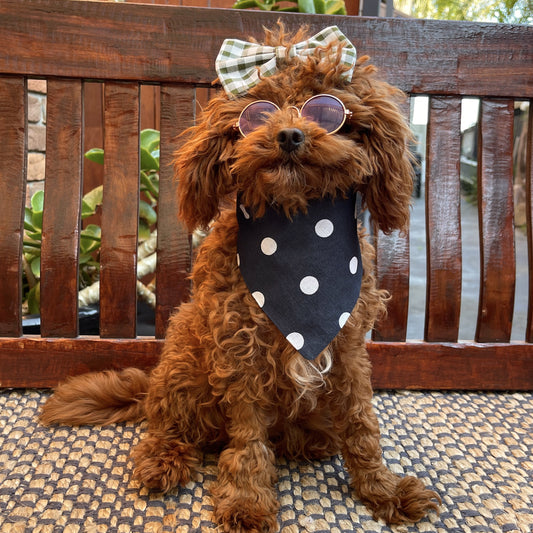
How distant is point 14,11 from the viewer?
1741 millimetres

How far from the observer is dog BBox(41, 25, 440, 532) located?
115 centimetres

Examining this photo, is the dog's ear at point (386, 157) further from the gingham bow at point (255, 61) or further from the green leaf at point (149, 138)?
the green leaf at point (149, 138)

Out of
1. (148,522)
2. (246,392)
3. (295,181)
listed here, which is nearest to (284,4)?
(295,181)

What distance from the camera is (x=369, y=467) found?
1319mm

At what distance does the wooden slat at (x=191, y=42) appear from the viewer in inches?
69.1

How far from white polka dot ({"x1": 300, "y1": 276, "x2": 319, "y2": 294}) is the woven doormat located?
528 mm

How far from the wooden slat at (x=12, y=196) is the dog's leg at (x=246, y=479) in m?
1.00

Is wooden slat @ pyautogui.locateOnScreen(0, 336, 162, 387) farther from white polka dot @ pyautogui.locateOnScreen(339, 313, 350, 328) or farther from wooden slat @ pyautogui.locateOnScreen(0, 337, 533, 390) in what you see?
white polka dot @ pyautogui.locateOnScreen(339, 313, 350, 328)

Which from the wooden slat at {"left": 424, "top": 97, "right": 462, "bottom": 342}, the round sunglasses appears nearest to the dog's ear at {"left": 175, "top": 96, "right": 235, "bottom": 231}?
the round sunglasses

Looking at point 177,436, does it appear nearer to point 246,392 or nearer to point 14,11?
point 246,392

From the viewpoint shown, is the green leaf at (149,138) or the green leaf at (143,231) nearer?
the green leaf at (149,138)

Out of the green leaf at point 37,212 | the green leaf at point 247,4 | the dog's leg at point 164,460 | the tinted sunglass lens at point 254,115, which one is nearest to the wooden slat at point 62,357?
the dog's leg at point 164,460

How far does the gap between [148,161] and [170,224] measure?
0.66 meters

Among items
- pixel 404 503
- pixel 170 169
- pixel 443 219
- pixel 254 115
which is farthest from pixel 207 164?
pixel 443 219
